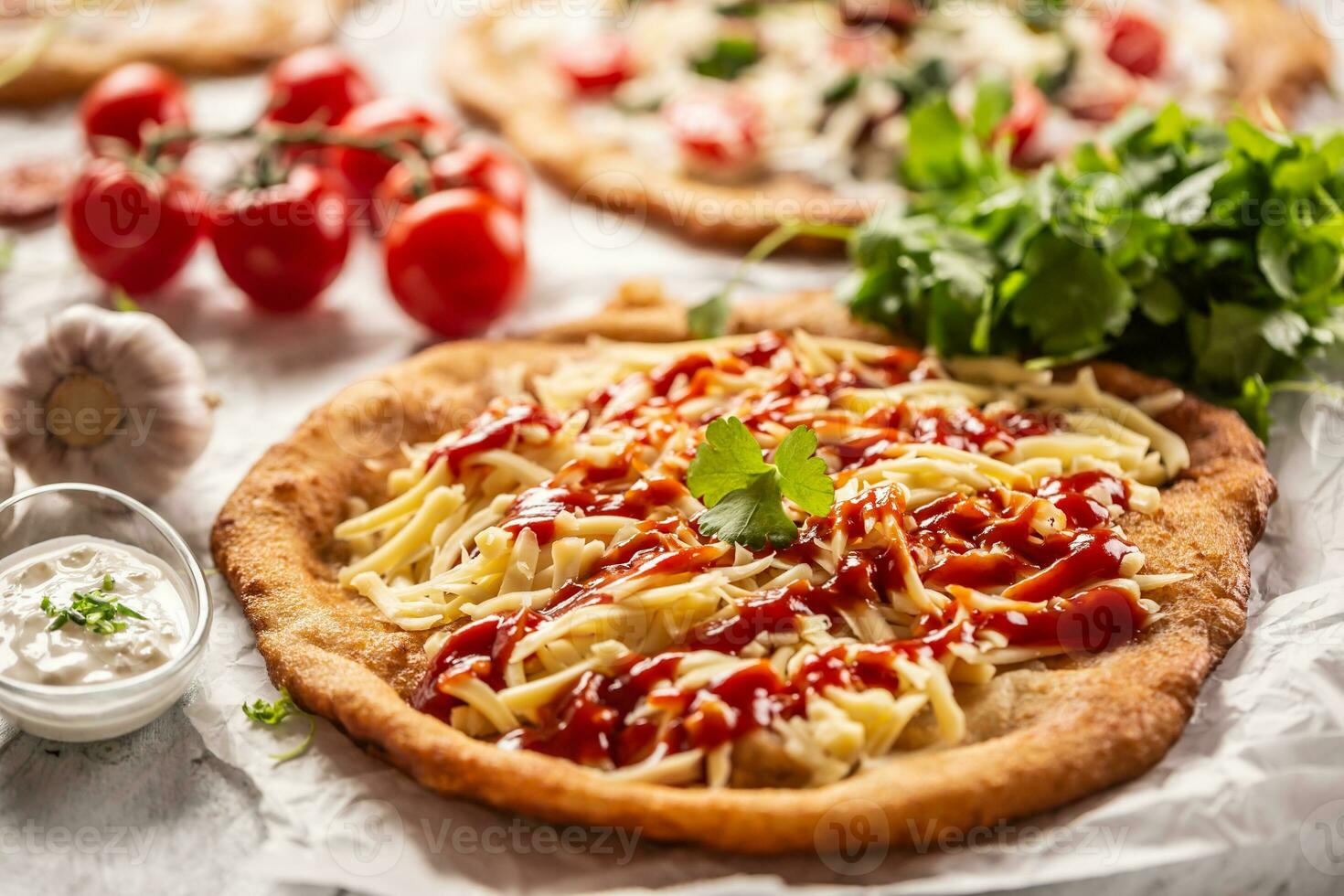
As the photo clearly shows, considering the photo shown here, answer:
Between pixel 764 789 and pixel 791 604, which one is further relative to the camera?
pixel 791 604

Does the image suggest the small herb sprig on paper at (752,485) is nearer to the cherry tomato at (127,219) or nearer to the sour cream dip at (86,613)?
the sour cream dip at (86,613)

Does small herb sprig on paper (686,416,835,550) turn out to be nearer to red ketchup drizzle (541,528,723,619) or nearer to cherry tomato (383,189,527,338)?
red ketchup drizzle (541,528,723,619)

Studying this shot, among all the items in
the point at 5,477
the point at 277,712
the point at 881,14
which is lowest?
the point at 277,712

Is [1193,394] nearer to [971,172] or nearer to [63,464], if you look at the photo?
[971,172]

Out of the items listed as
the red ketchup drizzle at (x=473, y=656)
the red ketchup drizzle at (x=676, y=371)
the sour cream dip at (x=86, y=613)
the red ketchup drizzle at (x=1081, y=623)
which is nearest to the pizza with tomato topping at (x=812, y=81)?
the red ketchup drizzle at (x=676, y=371)

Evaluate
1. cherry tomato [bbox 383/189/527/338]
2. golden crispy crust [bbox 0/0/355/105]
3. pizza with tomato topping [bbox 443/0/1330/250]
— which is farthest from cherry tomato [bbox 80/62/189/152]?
cherry tomato [bbox 383/189/527/338]

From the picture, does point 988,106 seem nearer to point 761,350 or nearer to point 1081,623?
point 761,350

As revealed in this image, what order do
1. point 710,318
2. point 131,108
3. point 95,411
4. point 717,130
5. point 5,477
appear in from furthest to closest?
point 131,108
point 717,130
point 710,318
point 95,411
point 5,477

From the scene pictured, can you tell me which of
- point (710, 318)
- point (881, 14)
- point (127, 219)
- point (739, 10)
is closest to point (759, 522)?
point (710, 318)
